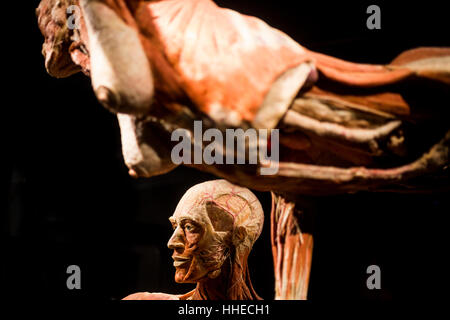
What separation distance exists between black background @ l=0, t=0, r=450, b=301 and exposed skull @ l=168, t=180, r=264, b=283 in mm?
255

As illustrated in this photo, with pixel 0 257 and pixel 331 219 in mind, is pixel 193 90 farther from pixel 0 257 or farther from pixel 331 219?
pixel 0 257

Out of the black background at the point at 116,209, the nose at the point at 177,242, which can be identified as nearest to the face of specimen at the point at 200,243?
the nose at the point at 177,242

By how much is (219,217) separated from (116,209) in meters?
0.64

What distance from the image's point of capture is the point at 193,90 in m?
1.21

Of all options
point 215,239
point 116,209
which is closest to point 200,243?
point 215,239

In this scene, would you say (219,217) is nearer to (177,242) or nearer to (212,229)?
(212,229)

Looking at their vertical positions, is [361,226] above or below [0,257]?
above

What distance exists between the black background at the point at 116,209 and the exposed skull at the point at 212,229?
10.0 inches

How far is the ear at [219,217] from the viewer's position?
2.16 meters

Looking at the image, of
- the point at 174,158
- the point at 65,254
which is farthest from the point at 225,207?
the point at 65,254

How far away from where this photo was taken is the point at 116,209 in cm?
253

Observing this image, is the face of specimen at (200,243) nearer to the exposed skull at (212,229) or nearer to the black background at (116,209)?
the exposed skull at (212,229)

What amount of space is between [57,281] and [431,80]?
1.91 metres

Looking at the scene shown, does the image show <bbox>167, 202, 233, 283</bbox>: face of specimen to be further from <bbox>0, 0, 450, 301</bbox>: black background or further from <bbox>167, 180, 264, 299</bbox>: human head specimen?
<bbox>0, 0, 450, 301</bbox>: black background
